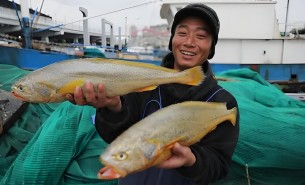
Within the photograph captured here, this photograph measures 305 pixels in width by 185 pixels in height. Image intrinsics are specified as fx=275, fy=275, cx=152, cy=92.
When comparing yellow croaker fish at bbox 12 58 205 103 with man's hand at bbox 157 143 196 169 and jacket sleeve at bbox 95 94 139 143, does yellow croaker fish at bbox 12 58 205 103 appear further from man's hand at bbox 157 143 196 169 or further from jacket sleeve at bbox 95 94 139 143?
man's hand at bbox 157 143 196 169

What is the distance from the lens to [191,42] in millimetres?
1886

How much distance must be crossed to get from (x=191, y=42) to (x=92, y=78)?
0.72 metres

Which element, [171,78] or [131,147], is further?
[171,78]

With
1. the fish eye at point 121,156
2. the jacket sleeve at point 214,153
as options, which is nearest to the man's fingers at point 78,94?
the fish eye at point 121,156

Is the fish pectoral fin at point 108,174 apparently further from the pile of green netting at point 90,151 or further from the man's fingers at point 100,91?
the pile of green netting at point 90,151

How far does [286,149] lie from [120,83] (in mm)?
2615

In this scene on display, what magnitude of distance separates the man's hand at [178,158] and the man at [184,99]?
0.63 feet

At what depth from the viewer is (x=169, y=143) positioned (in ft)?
4.30

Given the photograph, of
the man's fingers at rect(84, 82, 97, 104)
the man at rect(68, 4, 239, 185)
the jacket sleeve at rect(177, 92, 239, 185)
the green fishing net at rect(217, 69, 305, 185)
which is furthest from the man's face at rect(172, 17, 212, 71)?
the green fishing net at rect(217, 69, 305, 185)

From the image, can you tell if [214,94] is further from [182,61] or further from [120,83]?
[120,83]

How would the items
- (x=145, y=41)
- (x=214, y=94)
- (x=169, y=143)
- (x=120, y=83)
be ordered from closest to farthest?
(x=169, y=143)
(x=120, y=83)
(x=214, y=94)
(x=145, y=41)

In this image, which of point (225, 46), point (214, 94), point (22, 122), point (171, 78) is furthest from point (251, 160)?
point (225, 46)

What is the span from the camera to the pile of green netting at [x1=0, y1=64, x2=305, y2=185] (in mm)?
3037

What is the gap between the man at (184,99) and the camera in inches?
65.6
